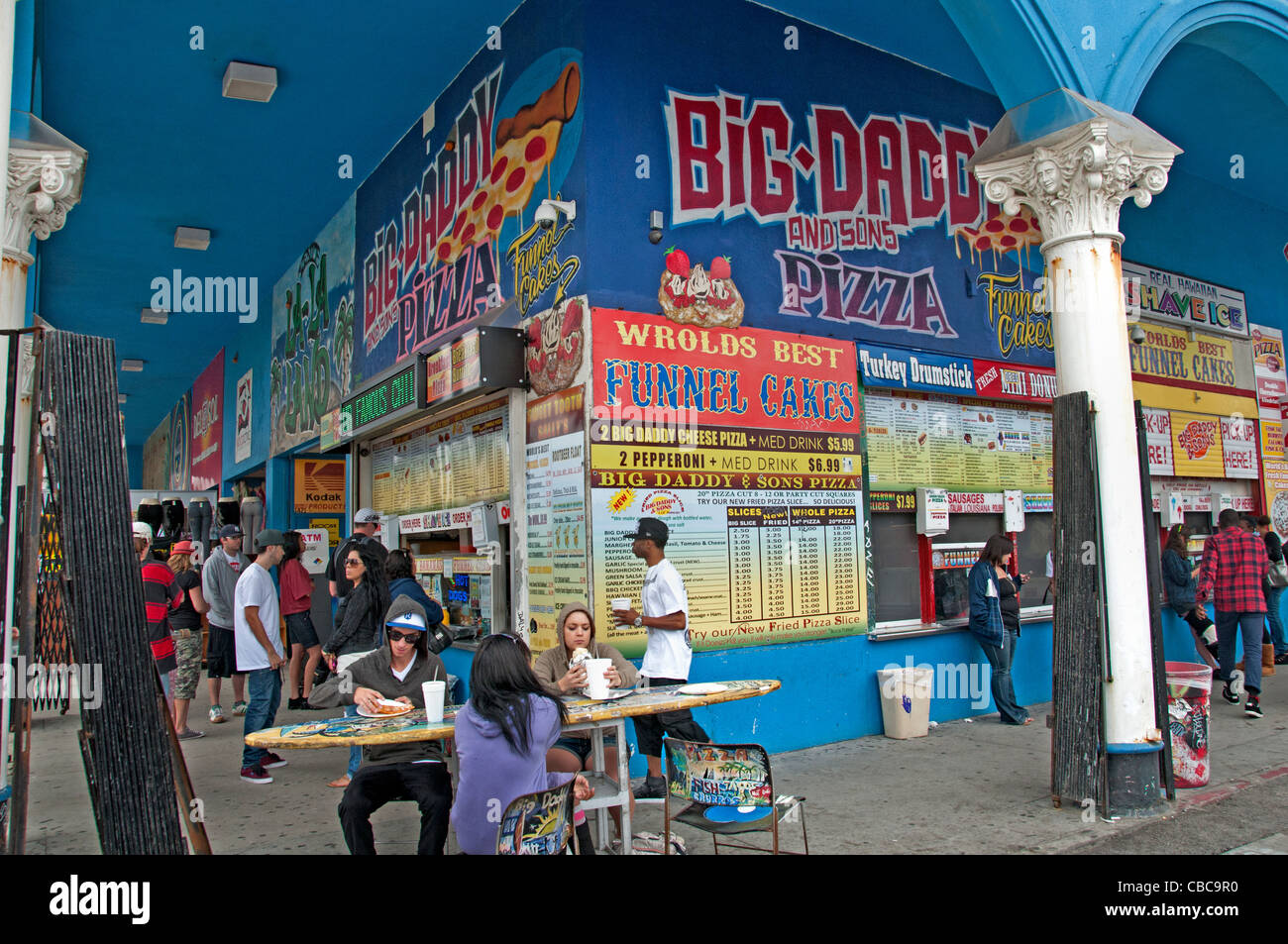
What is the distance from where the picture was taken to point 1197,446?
11680 millimetres

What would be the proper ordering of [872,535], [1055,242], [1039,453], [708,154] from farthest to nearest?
[1039,453] < [872,535] < [708,154] < [1055,242]

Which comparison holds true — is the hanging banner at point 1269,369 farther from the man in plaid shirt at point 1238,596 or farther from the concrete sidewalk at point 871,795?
the concrete sidewalk at point 871,795

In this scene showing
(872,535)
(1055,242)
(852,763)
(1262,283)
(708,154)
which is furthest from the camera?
(1262,283)

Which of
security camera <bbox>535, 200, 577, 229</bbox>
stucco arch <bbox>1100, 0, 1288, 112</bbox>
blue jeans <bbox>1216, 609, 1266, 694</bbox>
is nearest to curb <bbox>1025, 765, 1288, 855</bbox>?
blue jeans <bbox>1216, 609, 1266, 694</bbox>

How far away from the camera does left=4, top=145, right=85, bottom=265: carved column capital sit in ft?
17.4

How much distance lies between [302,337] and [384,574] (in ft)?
25.4

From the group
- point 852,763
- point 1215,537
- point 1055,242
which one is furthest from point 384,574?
point 1215,537

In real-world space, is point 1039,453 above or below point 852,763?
above

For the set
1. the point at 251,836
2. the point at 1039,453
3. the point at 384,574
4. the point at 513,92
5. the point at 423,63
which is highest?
the point at 423,63

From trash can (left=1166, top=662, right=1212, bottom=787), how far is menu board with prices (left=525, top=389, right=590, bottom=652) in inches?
158

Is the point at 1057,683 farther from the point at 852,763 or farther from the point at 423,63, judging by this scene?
the point at 423,63

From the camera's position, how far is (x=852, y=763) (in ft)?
22.8

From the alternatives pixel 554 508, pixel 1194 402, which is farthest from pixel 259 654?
pixel 1194 402

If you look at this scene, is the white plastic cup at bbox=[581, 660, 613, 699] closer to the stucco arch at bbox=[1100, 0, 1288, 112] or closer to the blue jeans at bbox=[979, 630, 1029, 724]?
the blue jeans at bbox=[979, 630, 1029, 724]
